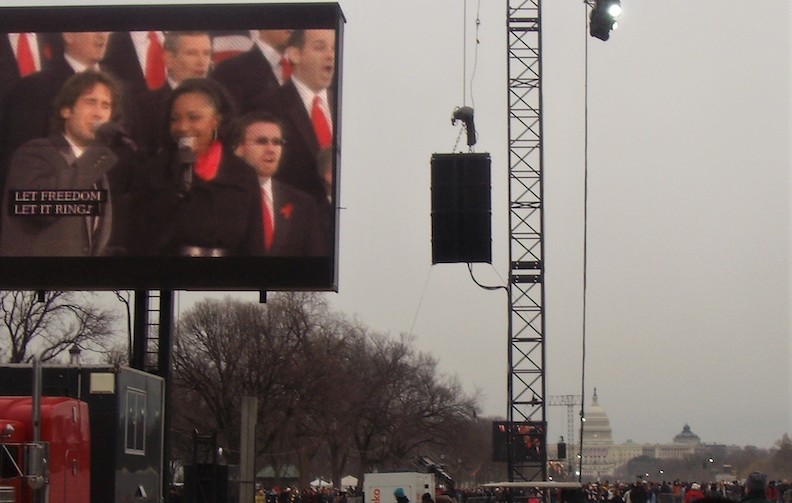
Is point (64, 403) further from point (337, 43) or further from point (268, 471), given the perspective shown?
point (268, 471)

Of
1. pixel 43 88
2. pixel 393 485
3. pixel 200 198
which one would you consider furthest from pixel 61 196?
pixel 393 485

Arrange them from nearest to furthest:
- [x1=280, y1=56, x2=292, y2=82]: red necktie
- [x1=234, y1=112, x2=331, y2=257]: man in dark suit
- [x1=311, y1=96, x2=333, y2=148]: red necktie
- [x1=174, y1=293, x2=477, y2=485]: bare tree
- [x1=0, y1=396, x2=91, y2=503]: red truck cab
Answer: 1. [x1=0, y1=396, x2=91, y2=503]: red truck cab
2. [x1=234, y1=112, x2=331, y2=257]: man in dark suit
3. [x1=311, y1=96, x2=333, y2=148]: red necktie
4. [x1=280, y1=56, x2=292, y2=82]: red necktie
5. [x1=174, y1=293, x2=477, y2=485]: bare tree

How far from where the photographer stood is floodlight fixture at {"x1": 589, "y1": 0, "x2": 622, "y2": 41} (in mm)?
15031

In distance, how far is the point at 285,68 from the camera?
23234 millimetres

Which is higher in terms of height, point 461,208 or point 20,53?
point 20,53

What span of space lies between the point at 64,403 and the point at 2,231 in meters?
10.2

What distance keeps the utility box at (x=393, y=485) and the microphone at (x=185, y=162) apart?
2072 cm

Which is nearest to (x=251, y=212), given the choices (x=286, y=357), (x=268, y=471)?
(x=286, y=357)

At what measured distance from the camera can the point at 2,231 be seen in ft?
74.6

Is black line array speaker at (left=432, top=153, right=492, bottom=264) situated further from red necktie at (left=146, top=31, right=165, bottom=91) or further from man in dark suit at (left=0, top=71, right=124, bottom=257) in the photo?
man in dark suit at (left=0, top=71, right=124, bottom=257)

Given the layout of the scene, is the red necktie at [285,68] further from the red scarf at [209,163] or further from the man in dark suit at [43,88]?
the man in dark suit at [43,88]

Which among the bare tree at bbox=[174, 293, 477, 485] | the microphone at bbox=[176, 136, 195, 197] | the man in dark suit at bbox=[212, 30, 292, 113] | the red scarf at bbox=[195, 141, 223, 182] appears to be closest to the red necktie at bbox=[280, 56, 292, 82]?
the man in dark suit at bbox=[212, 30, 292, 113]

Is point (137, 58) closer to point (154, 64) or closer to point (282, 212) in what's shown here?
point (154, 64)

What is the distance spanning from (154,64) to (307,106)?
2.79 meters
